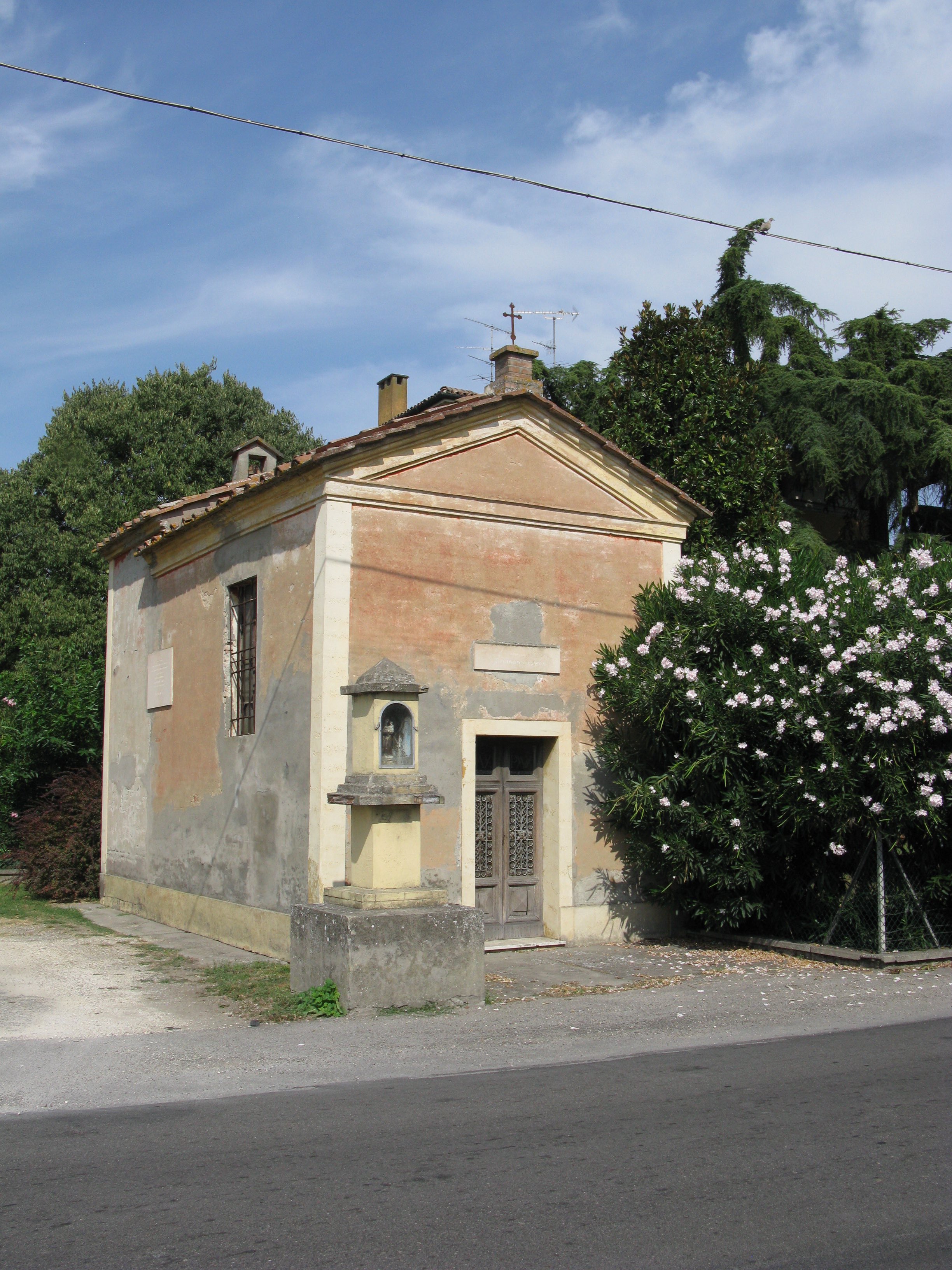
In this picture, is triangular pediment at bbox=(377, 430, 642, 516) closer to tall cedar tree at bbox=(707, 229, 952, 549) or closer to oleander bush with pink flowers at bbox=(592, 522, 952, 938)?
oleander bush with pink flowers at bbox=(592, 522, 952, 938)

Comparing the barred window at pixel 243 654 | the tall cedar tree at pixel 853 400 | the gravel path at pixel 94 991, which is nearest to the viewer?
the gravel path at pixel 94 991

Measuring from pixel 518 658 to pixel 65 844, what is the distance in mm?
8660

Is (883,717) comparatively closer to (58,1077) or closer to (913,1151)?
(913,1151)

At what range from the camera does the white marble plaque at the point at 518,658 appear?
37.3ft

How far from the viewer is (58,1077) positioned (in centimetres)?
649

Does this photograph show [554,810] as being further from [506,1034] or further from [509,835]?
[506,1034]

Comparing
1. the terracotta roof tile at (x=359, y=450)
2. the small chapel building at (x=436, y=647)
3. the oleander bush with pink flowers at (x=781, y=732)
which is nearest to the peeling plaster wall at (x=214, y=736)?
the small chapel building at (x=436, y=647)

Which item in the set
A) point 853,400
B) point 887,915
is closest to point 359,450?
point 887,915

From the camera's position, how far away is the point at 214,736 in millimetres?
12773

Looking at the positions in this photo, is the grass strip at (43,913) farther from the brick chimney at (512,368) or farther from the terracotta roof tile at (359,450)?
the brick chimney at (512,368)

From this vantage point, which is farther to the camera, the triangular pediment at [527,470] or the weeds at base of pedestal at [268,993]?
the triangular pediment at [527,470]

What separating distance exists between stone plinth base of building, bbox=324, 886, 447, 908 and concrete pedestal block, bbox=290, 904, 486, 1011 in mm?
50

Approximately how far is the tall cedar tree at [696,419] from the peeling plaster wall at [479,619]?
3337 mm

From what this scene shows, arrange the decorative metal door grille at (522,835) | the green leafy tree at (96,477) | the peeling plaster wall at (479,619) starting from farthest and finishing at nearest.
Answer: the green leafy tree at (96,477) < the decorative metal door grille at (522,835) < the peeling plaster wall at (479,619)
